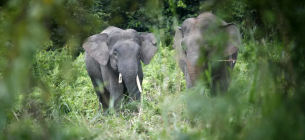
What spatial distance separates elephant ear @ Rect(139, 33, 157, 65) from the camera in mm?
7914

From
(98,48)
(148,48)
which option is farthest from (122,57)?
(98,48)

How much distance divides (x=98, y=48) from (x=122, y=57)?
80cm

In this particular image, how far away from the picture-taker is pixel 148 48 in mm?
7984

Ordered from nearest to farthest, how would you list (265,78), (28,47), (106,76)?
(28,47), (265,78), (106,76)

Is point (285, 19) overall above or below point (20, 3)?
below

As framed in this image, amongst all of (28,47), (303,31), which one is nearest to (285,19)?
(303,31)

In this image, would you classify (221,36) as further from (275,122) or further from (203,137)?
(203,137)

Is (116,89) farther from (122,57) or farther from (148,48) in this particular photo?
(148,48)

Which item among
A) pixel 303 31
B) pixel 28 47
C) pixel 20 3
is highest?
pixel 20 3

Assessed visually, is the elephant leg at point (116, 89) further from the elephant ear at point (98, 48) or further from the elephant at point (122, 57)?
the elephant ear at point (98, 48)

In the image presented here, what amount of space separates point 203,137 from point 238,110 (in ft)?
2.09

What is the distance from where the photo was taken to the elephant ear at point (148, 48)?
7914 millimetres

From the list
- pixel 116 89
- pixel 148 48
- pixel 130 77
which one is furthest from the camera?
pixel 148 48

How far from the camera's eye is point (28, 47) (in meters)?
1.77
